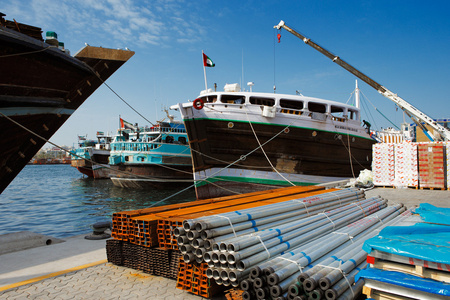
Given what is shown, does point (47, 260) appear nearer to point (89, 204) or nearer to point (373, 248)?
point (373, 248)

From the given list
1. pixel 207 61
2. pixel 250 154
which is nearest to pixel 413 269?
pixel 250 154

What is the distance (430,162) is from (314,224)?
11.4 metres

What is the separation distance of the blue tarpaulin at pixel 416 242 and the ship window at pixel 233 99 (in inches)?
546

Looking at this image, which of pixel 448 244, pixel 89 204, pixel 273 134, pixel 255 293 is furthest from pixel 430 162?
pixel 89 204

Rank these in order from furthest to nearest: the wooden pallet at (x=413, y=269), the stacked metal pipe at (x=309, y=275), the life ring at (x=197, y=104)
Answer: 1. the life ring at (x=197, y=104)
2. the stacked metal pipe at (x=309, y=275)
3. the wooden pallet at (x=413, y=269)

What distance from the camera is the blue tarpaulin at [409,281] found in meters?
2.76

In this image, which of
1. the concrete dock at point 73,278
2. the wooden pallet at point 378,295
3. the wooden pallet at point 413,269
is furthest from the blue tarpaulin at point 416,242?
the concrete dock at point 73,278

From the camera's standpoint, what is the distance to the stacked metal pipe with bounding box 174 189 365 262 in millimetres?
4348

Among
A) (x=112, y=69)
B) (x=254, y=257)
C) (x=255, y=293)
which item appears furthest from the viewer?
(x=112, y=69)

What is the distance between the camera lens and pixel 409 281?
2926 mm

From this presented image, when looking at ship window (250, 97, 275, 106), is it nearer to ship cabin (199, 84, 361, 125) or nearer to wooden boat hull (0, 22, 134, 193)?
ship cabin (199, 84, 361, 125)

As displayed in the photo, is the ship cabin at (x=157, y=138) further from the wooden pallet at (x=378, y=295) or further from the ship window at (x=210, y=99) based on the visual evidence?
the wooden pallet at (x=378, y=295)

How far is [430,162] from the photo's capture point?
45.1ft

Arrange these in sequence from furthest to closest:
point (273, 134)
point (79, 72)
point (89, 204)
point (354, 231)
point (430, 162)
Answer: point (89, 204)
point (273, 134)
point (430, 162)
point (79, 72)
point (354, 231)
